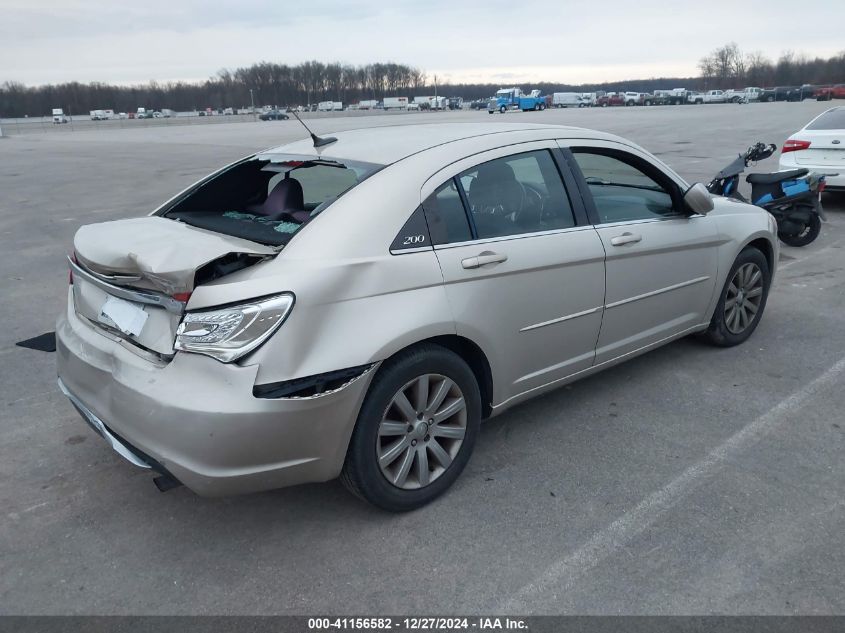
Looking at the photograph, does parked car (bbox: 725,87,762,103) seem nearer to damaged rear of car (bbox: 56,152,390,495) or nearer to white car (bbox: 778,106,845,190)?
white car (bbox: 778,106,845,190)

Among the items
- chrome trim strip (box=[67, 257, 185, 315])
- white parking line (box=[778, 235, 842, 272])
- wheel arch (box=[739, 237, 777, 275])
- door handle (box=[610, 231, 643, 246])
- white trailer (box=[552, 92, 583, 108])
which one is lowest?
white parking line (box=[778, 235, 842, 272])

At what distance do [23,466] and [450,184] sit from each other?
2593mm

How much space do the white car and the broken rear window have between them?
8610 millimetres

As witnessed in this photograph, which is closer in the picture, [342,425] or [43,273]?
[342,425]

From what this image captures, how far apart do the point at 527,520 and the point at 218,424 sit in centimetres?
141

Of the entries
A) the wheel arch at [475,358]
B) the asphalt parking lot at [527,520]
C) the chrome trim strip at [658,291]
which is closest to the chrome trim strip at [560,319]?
the chrome trim strip at [658,291]

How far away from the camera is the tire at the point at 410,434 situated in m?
2.88

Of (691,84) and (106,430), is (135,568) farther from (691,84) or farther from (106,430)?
(691,84)

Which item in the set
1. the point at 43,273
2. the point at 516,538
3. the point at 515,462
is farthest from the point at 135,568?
the point at 43,273

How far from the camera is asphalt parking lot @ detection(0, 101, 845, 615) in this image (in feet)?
8.66

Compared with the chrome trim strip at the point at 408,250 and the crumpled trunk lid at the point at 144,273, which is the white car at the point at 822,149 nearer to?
the chrome trim strip at the point at 408,250

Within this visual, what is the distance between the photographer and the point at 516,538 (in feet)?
9.71

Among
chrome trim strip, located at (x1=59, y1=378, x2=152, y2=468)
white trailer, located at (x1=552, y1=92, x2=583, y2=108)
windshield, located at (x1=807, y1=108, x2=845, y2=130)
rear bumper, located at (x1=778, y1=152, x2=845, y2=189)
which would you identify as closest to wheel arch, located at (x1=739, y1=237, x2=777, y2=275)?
chrome trim strip, located at (x1=59, y1=378, x2=152, y2=468)

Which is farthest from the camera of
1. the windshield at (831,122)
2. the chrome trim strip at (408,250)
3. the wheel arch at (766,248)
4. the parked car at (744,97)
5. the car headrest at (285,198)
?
the parked car at (744,97)
